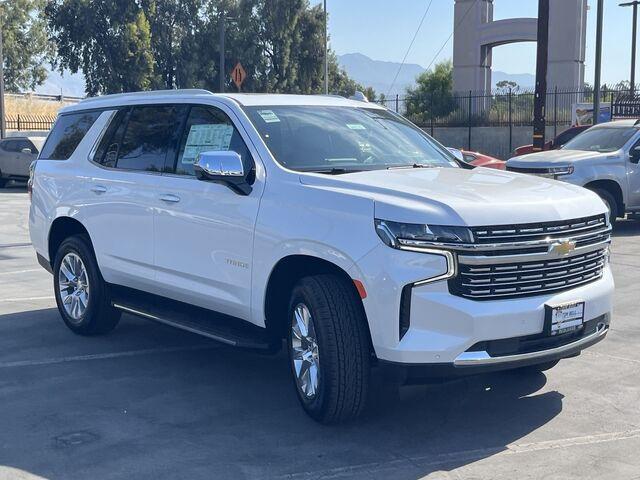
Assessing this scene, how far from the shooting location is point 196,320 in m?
6.19

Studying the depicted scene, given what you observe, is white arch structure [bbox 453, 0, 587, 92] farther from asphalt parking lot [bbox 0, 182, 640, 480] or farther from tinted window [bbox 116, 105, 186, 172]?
tinted window [bbox 116, 105, 186, 172]

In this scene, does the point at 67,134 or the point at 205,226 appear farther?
the point at 67,134

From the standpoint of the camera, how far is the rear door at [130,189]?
6648mm

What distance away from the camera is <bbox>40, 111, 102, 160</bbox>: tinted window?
7.70 meters

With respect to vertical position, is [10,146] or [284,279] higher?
[10,146]

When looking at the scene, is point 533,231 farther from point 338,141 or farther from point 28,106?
point 28,106

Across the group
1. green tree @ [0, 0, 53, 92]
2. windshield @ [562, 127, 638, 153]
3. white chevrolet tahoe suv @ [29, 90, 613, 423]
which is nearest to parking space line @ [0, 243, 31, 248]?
white chevrolet tahoe suv @ [29, 90, 613, 423]

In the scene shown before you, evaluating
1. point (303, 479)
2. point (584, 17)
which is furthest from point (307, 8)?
point (303, 479)

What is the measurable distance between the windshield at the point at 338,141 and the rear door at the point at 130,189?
98 cm

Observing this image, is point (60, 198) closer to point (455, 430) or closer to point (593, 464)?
point (455, 430)

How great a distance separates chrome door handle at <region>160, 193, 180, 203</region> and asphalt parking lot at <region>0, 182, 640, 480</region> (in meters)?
1.27

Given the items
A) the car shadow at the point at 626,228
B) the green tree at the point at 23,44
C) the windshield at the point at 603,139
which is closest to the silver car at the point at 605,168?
the windshield at the point at 603,139

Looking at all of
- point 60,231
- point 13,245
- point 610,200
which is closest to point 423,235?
point 60,231

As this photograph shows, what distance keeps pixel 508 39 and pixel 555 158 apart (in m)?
23.2
